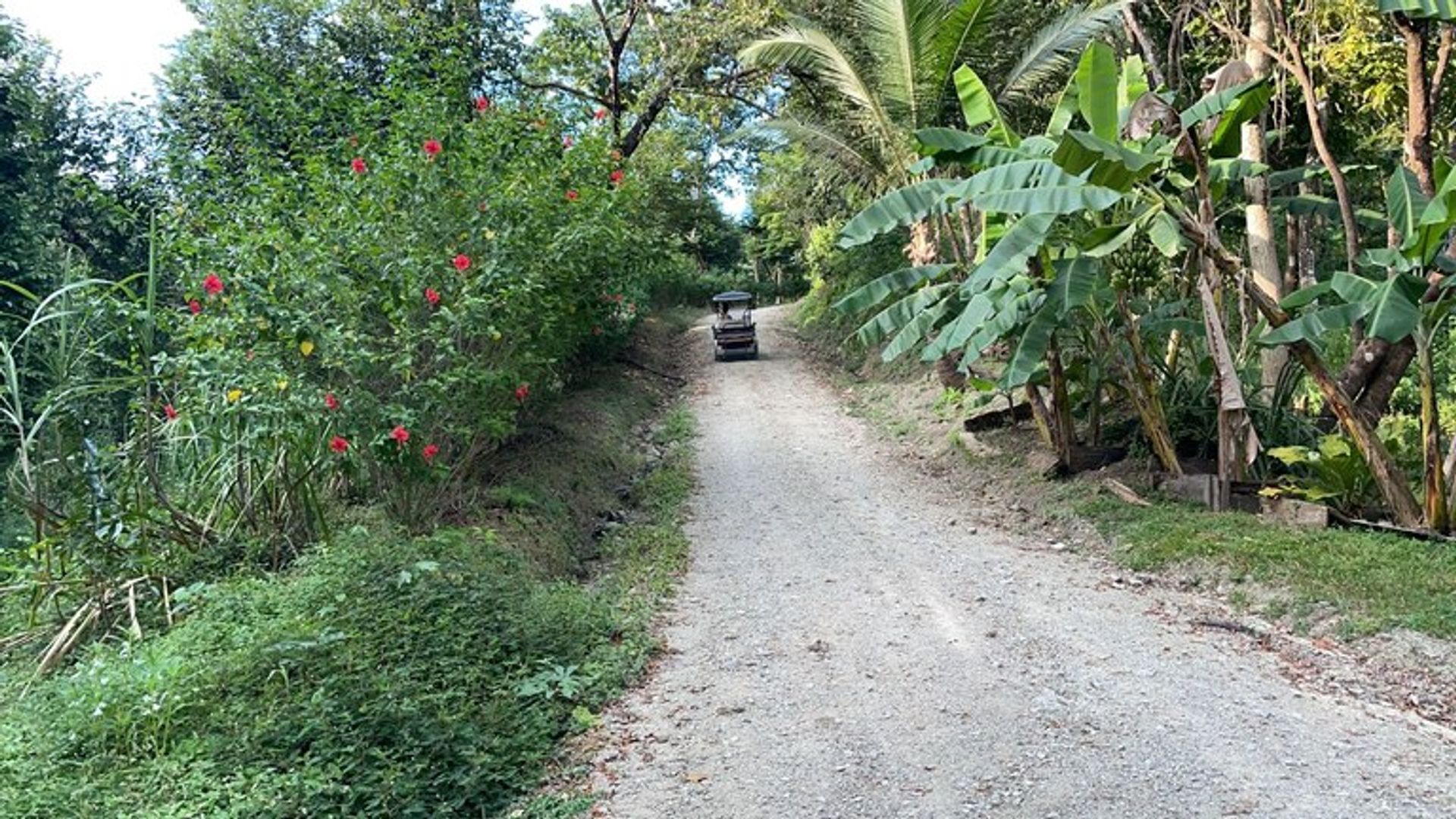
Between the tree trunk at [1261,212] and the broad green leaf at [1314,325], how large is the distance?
2201 mm

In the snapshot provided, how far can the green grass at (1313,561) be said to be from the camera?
570 cm

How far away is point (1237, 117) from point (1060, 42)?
3.94 m

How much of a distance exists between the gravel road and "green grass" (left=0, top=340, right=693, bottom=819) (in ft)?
1.61

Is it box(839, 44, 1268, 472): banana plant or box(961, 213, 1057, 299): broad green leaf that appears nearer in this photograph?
box(839, 44, 1268, 472): banana plant

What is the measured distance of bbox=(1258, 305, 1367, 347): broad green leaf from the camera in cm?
676

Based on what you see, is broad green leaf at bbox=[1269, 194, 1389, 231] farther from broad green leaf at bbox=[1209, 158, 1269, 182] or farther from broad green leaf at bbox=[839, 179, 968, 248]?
broad green leaf at bbox=[839, 179, 968, 248]

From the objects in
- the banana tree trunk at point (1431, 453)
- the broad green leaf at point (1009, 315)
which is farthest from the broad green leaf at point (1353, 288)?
the broad green leaf at point (1009, 315)

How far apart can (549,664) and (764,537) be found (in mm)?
3633

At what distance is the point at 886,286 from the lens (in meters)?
9.00

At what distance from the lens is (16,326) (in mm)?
9672

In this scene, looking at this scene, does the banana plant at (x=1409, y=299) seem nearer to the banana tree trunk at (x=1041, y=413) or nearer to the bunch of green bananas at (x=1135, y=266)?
the bunch of green bananas at (x=1135, y=266)

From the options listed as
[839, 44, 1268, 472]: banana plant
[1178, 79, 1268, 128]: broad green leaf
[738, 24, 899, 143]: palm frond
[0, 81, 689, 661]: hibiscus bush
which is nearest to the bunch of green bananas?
[839, 44, 1268, 472]: banana plant

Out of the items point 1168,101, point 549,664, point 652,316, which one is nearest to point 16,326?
point 549,664

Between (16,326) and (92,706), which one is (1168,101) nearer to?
(92,706)
